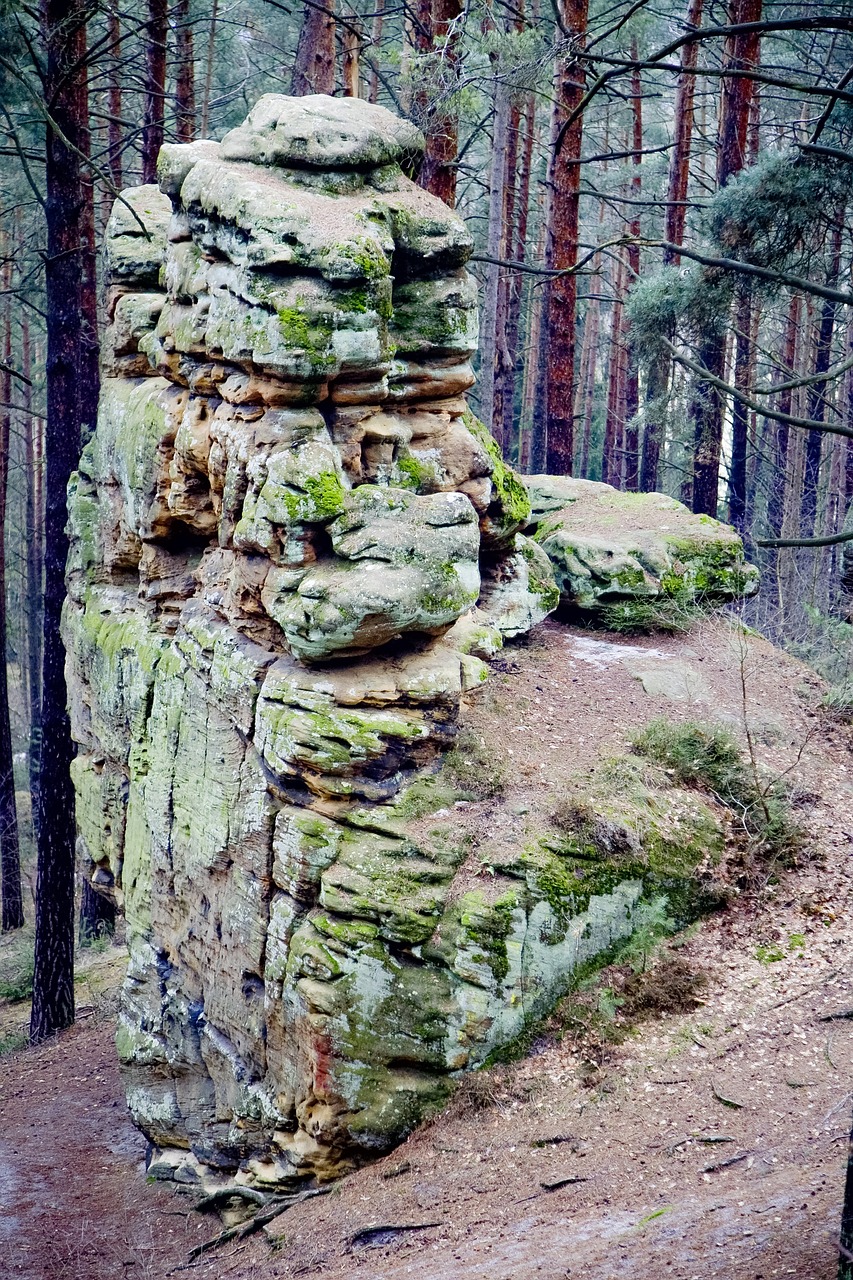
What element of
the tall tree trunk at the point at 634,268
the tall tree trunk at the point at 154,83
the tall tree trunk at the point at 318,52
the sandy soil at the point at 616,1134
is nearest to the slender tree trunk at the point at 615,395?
the tall tree trunk at the point at 634,268

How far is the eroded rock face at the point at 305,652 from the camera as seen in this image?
8.27m

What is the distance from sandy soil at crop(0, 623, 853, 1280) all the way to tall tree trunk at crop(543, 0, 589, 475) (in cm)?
484

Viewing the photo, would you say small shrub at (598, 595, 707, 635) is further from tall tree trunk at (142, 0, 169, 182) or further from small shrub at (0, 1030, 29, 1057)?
small shrub at (0, 1030, 29, 1057)

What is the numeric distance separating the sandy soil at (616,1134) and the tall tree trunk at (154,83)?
366 inches

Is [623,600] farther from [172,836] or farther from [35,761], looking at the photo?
[35,761]

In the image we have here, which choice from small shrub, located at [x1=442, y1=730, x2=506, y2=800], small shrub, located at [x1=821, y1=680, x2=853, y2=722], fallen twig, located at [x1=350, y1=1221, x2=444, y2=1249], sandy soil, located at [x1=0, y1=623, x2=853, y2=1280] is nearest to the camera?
sandy soil, located at [x1=0, y1=623, x2=853, y2=1280]

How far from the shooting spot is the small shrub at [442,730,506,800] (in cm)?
903

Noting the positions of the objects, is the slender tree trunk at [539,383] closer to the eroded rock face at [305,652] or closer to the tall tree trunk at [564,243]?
the tall tree trunk at [564,243]

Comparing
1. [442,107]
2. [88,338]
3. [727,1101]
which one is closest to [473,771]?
[727,1101]

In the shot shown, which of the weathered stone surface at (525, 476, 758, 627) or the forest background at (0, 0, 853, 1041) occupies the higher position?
the forest background at (0, 0, 853, 1041)

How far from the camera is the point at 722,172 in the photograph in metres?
15.8

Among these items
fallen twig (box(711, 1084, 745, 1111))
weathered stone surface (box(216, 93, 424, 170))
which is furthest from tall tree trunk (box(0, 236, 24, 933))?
fallen twig (box(711, 1084, 745, 1111))

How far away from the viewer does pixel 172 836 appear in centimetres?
1066

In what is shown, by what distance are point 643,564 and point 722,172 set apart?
266 inches
